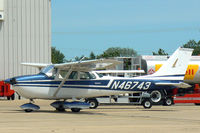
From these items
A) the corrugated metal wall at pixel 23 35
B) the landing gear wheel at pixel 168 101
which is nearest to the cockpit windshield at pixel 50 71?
the landing gear wheel at pixel 168 101

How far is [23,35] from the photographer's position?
3972 centimetres

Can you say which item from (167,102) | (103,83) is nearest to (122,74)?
(167,102)

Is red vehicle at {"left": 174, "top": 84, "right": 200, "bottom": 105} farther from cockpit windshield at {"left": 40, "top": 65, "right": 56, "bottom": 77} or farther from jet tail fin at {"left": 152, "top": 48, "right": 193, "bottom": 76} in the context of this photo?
cockpit windshield at {"left": 40, "top": 65, "right": 56, "bottom": 77}

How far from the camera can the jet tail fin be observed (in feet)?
75.4

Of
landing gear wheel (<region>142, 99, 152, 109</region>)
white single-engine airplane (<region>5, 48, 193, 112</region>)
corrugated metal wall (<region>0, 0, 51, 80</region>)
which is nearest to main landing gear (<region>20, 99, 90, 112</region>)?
white single-engine airplane (<region>5, 48, 193, 112</region>)

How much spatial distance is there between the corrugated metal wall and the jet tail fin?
18.8m

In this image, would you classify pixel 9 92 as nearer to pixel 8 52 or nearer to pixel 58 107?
pixel 8 52

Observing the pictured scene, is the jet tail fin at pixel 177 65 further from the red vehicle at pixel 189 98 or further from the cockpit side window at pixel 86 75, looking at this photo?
the red vehicle at pixel 189 98

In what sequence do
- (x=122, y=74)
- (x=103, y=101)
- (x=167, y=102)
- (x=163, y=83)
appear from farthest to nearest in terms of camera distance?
1. (x=122, y=74)
2. (x=167, y=102)
3. (x=103, y=101)
4. (x=163, y=83)

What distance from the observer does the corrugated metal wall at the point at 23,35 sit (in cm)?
3906

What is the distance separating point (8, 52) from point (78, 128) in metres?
27.8

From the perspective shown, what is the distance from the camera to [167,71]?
75.4ft

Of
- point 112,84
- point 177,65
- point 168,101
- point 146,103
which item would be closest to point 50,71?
point 112,84

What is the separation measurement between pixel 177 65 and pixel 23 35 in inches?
785
